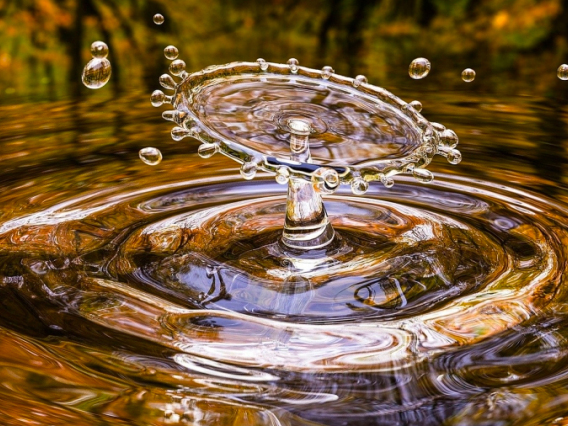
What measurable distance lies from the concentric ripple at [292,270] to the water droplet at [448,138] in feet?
0.26

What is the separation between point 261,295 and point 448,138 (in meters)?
0.30

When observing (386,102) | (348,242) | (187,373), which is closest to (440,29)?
(386,102)

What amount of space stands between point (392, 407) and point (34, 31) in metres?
1.34

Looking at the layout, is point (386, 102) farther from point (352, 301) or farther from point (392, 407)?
point (392, 407)

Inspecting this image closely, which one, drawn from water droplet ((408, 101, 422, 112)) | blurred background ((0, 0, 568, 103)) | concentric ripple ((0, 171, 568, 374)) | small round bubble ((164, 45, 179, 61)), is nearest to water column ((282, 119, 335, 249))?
concentric ripple ((0, 171, 568, 374))

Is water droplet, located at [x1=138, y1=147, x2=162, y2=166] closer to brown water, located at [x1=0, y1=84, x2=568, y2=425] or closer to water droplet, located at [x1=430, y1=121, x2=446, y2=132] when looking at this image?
brown water, located at [x1=0, y1=84, x2=568, y2=425]

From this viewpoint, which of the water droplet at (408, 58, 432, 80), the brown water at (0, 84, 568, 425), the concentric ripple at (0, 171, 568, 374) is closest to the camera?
the brown water at (0, 84, 568, 425)

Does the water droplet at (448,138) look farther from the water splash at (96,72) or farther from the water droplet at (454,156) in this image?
the water splash at (96,72)

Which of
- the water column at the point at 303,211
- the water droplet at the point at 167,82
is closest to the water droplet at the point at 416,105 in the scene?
the water column at the point at 303,211

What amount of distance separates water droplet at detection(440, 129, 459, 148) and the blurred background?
0.61 m

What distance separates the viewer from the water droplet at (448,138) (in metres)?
1.00

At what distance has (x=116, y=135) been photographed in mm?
1293

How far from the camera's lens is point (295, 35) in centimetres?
182

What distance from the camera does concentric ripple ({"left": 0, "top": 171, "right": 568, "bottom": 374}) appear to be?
720 millimetres
